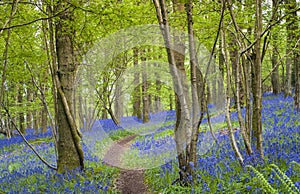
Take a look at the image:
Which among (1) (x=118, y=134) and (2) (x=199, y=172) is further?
(1) (x=118, y=134)

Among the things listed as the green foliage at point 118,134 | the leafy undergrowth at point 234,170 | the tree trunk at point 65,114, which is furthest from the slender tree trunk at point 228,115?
the green foliage at point 118,134

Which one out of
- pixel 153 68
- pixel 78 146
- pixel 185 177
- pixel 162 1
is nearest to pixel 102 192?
pixel 185 177

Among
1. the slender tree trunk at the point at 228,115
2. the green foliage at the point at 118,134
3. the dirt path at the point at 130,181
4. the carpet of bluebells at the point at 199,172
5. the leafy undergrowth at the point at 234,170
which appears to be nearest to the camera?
the leafy undergrowth at the point at 234,170

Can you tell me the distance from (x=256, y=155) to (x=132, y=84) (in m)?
13.8

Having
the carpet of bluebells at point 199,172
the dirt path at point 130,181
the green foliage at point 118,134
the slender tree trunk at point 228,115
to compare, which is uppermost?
the slender tree trunk at point 228,115

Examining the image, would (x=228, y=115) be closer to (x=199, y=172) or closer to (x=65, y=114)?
(x=199, y=172)

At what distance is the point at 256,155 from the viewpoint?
4.58 metres

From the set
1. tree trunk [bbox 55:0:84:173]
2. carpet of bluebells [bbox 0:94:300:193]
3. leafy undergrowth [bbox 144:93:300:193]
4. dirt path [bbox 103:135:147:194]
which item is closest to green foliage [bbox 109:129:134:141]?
carpet of bluebells [bbox 0:94:300:193]

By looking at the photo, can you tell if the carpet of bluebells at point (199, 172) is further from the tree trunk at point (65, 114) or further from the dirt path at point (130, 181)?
the tree trunk at point (65, 114)

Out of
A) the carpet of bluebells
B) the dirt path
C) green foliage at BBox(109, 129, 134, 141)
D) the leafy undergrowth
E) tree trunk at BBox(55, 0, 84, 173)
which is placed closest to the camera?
the leafy undergrowth

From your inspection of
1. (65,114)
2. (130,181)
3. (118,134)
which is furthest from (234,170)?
(118,134)

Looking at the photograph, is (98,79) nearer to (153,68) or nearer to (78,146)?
(153,68)

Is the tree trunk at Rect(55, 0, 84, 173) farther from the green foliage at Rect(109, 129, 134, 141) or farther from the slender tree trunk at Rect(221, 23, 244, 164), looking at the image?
the green foliage at Rect(109, 129, 134, 141)

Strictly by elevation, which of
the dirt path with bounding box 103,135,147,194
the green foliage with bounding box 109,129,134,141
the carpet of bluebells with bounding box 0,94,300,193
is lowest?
the green foliage with bounding box 109,129,134,141
